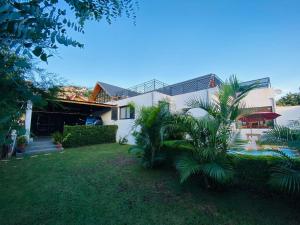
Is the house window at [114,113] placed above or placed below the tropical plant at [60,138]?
above

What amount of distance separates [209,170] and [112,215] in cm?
233

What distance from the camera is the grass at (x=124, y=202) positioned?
10.2 ft

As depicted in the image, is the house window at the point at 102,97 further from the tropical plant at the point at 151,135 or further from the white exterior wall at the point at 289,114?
the white exterior wall at the point at 289,114

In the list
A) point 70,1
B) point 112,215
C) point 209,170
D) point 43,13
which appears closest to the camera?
point 43,13

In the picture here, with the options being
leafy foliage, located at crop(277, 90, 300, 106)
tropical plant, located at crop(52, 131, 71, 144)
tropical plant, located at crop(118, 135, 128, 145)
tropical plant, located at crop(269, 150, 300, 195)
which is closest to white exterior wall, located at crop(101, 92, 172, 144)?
tropical plant, located at crop(118, 135, 128, 145)

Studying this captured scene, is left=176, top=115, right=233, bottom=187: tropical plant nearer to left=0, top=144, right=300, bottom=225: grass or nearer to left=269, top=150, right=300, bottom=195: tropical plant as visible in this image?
left=0, top=144, right=300, bottom=225: grass

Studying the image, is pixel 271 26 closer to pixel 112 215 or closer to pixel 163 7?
pixel 163 7

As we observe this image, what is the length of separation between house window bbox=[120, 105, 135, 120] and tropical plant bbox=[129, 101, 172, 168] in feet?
21.5

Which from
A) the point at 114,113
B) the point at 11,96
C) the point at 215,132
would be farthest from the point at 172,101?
the point at 11,96

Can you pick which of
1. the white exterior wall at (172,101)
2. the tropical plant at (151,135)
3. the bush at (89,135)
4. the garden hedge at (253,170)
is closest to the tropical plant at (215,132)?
the garden hedge at (253,170)

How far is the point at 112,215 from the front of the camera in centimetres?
323

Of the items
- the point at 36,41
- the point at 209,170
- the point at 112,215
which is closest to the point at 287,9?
the point at 209,170

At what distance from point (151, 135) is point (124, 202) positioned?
257cm

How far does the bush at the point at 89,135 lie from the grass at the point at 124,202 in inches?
216
